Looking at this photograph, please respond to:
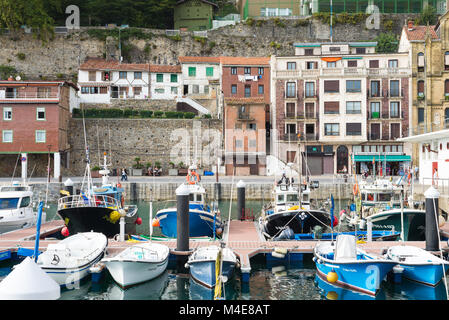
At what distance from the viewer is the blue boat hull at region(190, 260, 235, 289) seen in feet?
51.3

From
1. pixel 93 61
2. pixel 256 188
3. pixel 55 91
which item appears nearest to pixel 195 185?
pixel 256 188

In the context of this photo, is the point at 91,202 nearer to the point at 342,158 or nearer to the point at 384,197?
the point at 384,197

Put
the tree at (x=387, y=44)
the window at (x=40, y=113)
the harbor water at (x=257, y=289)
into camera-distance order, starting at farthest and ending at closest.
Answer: the tree at (x=387, y=44), the window at (x=40, y=113), the harbor water at (x=257, y=289)

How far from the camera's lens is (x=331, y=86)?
171 ft

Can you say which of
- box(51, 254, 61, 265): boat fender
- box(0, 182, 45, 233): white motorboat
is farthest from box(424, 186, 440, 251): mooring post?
box(0, 182, 45, 233): white motorboat

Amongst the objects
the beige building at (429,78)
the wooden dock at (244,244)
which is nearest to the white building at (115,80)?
the beige building at (429,78)

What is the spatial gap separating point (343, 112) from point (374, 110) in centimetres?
352

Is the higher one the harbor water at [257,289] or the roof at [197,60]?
the roof at [197,60]

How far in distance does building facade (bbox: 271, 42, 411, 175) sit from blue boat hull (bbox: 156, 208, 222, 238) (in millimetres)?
29677

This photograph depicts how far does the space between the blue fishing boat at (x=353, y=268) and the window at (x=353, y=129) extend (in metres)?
36.9

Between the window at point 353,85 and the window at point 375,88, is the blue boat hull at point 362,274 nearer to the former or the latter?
the window at point 353,85

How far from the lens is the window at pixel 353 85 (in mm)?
51750

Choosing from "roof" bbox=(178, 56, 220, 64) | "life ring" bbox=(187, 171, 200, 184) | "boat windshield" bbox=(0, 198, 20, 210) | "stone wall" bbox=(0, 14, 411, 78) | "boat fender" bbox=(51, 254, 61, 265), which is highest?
"stone wall" bbox=(0, 14, 411, 78)

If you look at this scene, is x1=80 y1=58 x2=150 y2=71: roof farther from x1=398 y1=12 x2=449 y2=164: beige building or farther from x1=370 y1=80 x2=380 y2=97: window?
x1=398 y1=12 x2=449 y2=164: beige building
